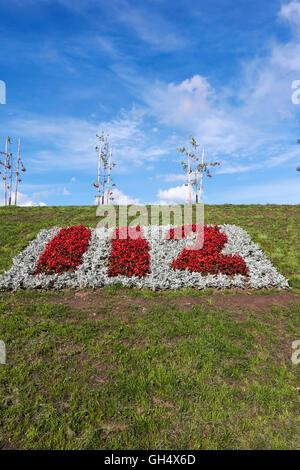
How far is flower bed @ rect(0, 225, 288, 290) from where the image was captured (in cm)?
924

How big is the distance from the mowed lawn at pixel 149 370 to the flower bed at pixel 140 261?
0.54 metres

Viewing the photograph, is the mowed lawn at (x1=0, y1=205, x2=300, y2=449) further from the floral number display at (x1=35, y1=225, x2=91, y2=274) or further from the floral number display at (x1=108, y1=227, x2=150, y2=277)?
the floral number display at (x1=35, y1=225, x2=91, y2=274)

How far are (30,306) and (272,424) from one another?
659cm

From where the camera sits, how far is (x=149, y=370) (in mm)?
5137

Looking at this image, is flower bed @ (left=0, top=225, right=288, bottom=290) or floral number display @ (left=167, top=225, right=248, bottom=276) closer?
flower bed @ (left=0, top=225, right=288, bottom=290)

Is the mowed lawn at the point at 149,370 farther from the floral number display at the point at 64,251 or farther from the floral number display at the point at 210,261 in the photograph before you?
the floral number display at the point at 64,251

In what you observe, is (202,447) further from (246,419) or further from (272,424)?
(272,424)

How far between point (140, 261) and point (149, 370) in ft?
18.4

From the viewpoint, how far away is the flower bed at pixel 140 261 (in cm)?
924

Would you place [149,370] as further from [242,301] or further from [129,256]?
[129,256]

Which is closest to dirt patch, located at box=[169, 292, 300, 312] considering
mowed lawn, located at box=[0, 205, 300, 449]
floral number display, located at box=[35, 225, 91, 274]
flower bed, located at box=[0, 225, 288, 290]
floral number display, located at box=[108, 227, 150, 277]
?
mowed lawn, located at box=[0, 205, 300, 449]

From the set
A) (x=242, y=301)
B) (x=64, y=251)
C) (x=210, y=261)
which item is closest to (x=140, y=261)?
(x=210, y=261)

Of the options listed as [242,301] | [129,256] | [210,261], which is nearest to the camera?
[242,301]

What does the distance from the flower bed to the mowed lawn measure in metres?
0.54
